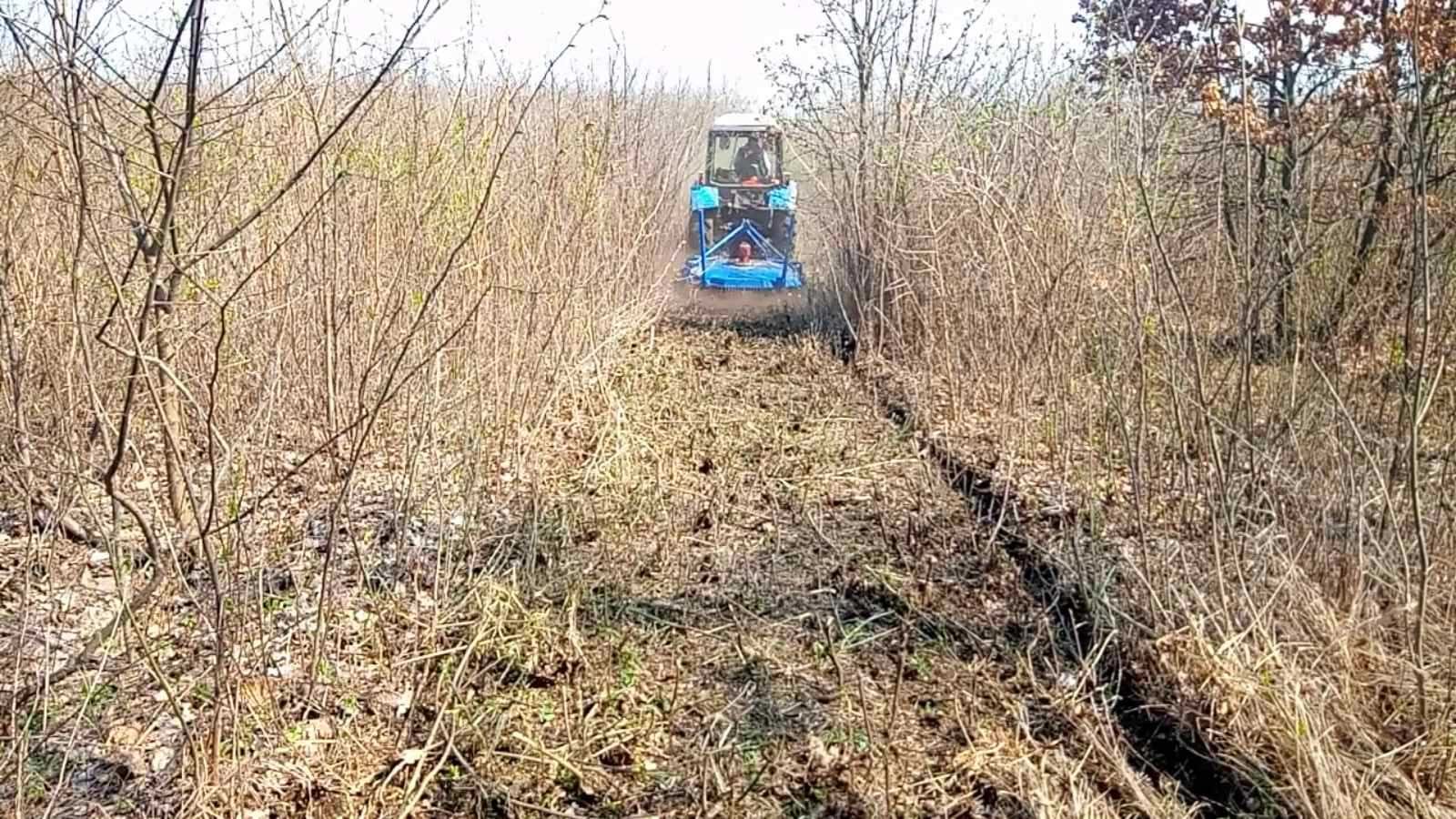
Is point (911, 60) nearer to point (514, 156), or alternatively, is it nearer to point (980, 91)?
point (980, 91)

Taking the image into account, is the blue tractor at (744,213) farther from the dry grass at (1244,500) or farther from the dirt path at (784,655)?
the dry grass at (1244,500)

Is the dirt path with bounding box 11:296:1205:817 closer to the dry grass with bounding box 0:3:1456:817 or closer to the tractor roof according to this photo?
the dry grass with bounding box 0:3:1456:817

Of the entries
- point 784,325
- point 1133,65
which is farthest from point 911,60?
point 1133,65

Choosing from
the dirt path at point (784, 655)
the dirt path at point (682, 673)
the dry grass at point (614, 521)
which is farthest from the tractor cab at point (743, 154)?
the dirt path at point (682, 673)

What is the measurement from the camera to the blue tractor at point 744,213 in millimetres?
11828

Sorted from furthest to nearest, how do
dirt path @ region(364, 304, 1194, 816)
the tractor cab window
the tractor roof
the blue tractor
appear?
the tractor cab window < the tractor roof < the blue tractor < dirt path @ region(364, 304, 1194, 816)

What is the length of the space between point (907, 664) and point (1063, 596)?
791 millimetres

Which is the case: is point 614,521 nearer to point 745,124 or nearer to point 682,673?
point 682,673

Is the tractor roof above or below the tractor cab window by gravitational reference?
above

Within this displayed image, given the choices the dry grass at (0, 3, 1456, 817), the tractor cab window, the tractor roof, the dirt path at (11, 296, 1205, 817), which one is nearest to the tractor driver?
the tractor cab window

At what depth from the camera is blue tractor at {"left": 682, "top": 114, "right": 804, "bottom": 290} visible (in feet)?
38.8

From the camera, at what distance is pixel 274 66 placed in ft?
14.9

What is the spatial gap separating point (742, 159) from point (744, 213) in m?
0.75

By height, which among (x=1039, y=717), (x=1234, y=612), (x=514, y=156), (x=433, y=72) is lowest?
(x=1039, y=717)
